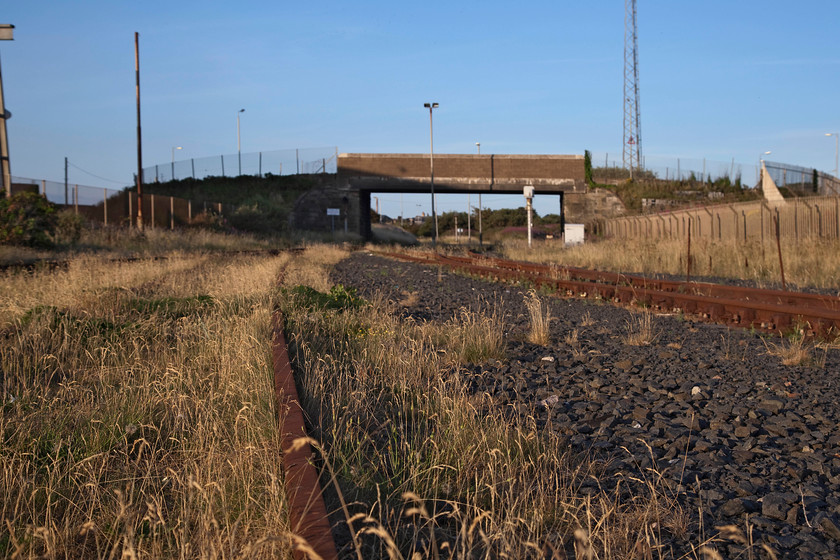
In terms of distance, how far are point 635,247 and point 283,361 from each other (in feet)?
62.6

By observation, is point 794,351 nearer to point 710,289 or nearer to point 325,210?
point 710,289

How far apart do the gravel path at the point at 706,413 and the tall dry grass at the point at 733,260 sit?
7.56 m

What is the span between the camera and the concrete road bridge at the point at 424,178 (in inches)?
1890

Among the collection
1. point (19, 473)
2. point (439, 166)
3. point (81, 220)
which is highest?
point (439, 166)

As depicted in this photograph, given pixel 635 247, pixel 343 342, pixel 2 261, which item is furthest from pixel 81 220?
pixel 343 342

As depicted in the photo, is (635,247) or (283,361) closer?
(283,361)

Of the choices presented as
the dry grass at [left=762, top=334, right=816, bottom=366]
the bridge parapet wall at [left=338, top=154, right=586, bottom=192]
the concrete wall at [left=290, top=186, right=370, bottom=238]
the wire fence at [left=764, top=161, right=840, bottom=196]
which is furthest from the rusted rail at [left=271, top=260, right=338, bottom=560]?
the concrete wall at [left=290, top=186, right=370, bottom=238]

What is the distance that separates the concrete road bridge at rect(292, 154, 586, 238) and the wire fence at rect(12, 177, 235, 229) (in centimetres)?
1084

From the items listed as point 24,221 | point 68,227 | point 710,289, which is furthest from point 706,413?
point 68,227

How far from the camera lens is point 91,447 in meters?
3.34

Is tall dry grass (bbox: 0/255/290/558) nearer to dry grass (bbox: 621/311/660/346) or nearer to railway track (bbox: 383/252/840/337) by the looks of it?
dry grass (bbox: 621/311/660/346)

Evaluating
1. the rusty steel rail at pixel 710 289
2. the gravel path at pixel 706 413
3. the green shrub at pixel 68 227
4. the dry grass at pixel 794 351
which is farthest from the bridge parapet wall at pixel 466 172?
the dry grass at pixel 794 351

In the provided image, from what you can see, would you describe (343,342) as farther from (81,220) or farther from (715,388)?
(81,220)

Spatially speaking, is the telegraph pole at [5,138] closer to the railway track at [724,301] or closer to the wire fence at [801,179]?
the railway track at [724,301]
